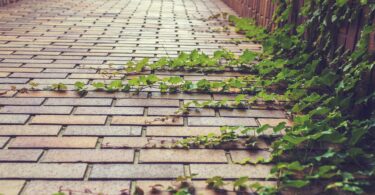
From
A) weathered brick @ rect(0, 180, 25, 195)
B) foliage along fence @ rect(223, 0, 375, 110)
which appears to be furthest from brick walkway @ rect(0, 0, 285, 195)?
foliage along fence @ rect(223, 0, 375, 110)

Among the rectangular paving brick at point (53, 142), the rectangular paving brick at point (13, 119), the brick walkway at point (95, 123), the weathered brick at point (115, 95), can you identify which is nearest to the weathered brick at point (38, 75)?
the brick walkway at point (95, 123)

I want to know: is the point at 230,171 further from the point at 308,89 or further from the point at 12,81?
the point at 12,81

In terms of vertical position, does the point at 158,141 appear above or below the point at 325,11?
below

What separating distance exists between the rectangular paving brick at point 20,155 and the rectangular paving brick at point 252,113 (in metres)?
0.95

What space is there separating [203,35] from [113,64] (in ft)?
4.60

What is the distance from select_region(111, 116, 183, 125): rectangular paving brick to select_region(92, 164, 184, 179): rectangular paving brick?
0.42 metres

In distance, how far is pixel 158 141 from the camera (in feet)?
5.94

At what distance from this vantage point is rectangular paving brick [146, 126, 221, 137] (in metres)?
1.88

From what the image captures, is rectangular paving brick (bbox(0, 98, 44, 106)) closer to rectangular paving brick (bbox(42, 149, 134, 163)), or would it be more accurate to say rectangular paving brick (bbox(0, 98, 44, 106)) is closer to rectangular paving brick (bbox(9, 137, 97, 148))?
rectangular paving brick (bbox(9, 137, 97, 148))

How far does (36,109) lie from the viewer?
2.12 metres

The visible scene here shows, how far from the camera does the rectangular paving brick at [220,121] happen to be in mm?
2014

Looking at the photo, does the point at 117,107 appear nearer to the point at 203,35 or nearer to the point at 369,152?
the point at 369,152

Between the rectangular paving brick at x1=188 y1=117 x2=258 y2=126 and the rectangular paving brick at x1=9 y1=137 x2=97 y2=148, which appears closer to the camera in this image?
the rectangular paving brick at x1=9 y1=137 x2=97 y2=148

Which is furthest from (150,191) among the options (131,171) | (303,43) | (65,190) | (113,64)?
(303,43)
